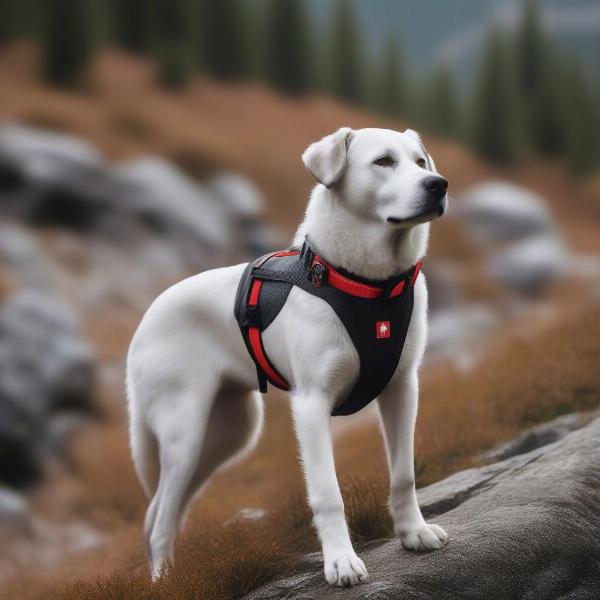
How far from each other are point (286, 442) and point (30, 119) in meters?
14.2

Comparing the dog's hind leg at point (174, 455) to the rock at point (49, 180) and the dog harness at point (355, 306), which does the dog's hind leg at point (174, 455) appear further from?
the rock at point (49, 180)

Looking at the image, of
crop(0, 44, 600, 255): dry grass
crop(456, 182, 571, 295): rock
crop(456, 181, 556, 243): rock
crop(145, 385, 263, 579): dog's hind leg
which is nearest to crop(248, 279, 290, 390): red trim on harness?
crop(145, 385, 263, 579): dog's hind leg

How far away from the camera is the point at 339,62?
38.7 m

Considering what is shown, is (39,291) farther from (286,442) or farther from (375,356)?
(375,356)

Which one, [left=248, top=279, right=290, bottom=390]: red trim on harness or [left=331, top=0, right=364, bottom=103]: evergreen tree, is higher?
[left=331, top=0, right=364, bottom=103]: evergreen tree

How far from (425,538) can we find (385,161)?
1.89 m

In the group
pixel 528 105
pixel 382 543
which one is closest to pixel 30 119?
pixel 382 543

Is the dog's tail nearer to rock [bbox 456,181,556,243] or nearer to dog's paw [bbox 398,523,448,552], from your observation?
dog's paw [bbox 398,523,448,552]

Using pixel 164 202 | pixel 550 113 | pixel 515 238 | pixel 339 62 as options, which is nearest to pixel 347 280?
pixel 164 202

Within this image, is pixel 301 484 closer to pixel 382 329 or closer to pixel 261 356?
pixel 261 356

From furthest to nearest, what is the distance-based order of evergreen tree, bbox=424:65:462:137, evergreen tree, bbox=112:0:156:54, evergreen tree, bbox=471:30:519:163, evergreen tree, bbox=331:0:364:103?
evergreen tree, bbox=424:65:462:137 → evergreen tree, bbox=331:0:364:103 → evergreen tree, bbox=471:30:519:163 → evergreen tree, bbox=112:0:156:54

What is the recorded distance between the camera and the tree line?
2741 cm

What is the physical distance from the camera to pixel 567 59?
42250mm

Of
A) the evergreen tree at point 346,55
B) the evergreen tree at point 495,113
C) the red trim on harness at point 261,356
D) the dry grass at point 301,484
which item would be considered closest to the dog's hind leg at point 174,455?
the dry grass at point 301,484
